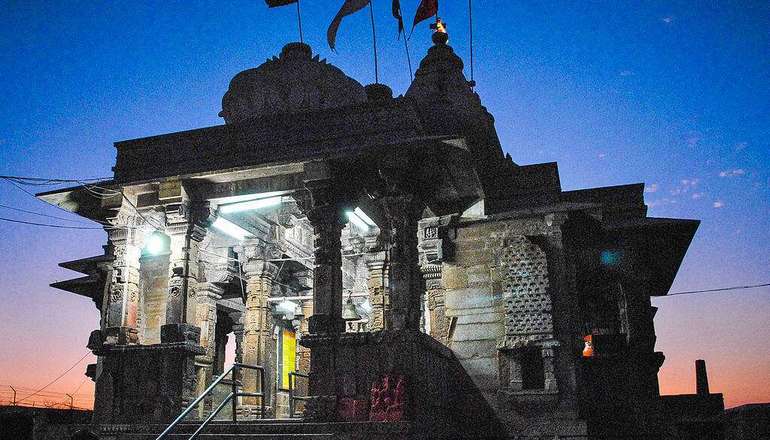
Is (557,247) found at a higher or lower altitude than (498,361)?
higher

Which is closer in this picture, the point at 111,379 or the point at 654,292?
the point at 111,379

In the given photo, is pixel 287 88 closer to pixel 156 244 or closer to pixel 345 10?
pixel 345 10

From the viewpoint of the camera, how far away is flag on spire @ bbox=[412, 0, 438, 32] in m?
16.5

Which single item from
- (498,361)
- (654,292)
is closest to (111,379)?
(498,361)

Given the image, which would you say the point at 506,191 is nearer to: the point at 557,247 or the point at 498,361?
the point at 557,247

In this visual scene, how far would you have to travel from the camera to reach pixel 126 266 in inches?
522

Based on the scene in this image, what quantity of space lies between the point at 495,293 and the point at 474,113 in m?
6.82

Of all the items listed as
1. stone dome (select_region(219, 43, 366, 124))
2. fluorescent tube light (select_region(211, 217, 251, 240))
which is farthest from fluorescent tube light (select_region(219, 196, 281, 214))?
stone dome (select_region(219, 43, 366, 124))

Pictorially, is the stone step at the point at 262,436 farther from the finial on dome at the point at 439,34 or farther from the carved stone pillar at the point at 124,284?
the finial on dome at the point at 439,34

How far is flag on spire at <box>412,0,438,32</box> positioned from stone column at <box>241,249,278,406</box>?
6.85 m

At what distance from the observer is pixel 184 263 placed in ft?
42.2

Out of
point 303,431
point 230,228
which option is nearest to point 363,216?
point 230,228

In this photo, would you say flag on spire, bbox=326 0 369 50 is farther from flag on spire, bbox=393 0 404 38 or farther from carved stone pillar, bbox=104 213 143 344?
carved stone pillar, bbox=104 213 143 344

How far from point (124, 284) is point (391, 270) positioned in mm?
5352
